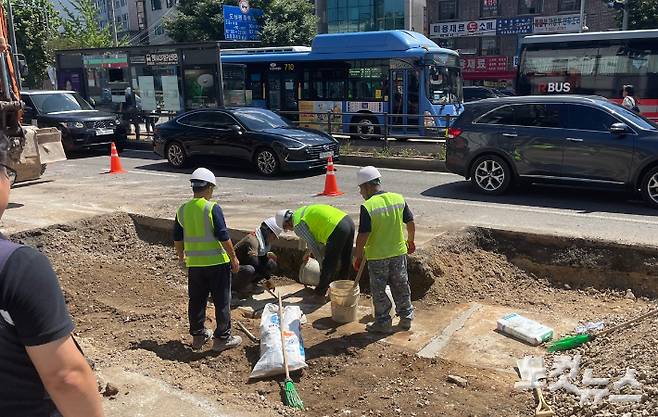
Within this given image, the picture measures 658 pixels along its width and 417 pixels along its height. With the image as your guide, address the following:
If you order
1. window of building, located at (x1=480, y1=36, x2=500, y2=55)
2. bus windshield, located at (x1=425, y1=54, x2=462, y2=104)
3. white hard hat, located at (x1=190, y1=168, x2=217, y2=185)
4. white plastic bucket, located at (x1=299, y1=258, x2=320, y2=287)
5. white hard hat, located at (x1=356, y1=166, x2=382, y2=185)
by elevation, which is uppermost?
window of building, located at (x1=480, y1=36, x2=500, y2=55)

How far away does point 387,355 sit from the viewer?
210 inches

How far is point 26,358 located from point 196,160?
13.3 metres

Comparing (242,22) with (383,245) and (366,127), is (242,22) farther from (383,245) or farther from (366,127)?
(383,245)

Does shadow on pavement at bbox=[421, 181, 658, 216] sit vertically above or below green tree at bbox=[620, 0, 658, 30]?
below

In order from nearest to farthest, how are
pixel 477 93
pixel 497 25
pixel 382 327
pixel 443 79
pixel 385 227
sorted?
pixel 385 227 < pixel 382 327 < pixel 443 79 < pixel 477 93 < pixel 497 25

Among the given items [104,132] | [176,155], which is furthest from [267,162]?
[104,132]

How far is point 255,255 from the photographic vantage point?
6.96 m

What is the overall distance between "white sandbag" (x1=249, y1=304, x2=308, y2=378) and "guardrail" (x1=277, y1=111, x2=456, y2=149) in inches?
417

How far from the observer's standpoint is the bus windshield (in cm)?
1817

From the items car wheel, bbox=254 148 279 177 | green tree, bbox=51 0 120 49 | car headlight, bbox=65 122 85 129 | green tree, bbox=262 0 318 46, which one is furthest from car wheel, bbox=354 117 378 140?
green tree, bbox=51 0 120 49

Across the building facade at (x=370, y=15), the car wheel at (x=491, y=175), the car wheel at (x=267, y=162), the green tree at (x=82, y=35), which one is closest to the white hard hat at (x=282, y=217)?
the car wheel at (x=491, y=175)

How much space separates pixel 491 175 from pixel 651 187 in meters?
2.55

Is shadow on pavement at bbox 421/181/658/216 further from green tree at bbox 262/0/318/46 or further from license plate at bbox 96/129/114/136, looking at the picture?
green tree at bbox 262/0/318/46

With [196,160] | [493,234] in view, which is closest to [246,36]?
[196,160]
